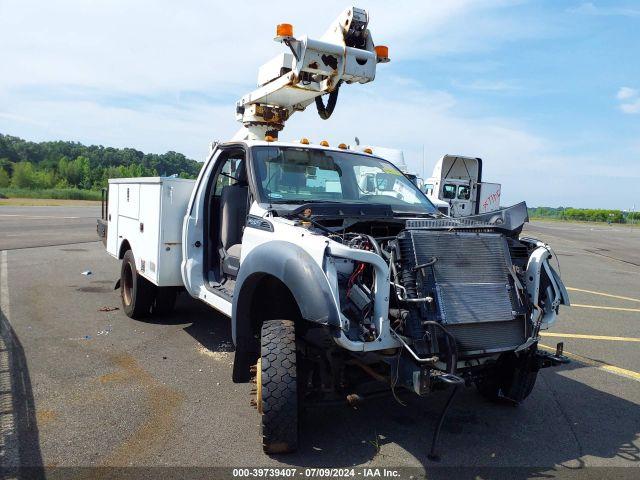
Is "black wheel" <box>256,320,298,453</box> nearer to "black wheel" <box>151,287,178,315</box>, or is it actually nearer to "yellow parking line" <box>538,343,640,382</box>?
"black wheel" <box>151,287,178,315</box>

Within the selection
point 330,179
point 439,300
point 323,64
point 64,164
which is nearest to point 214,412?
point 439,300

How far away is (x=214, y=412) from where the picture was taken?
4.13m

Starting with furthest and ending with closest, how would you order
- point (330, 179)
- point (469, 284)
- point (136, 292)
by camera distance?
point (136, 292), point (330, 179), point (469, 284)

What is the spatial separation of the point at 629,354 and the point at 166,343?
535cm

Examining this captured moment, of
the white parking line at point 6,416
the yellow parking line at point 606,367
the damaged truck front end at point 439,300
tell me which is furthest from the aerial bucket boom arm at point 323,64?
the yellow parking line at point 606,367

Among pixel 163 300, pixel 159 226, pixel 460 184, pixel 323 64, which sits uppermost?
pixel 323 64

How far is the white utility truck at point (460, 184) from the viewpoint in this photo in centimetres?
2009

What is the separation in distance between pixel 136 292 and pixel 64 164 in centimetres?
10673

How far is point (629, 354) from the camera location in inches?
245

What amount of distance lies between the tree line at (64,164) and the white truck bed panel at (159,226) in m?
72.3

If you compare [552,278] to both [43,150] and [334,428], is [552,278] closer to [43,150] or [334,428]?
[334,428]

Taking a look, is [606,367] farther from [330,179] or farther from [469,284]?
[330,179]

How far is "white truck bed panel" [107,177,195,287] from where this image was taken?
5.56 meters

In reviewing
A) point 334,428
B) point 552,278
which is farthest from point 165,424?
point 552,278
